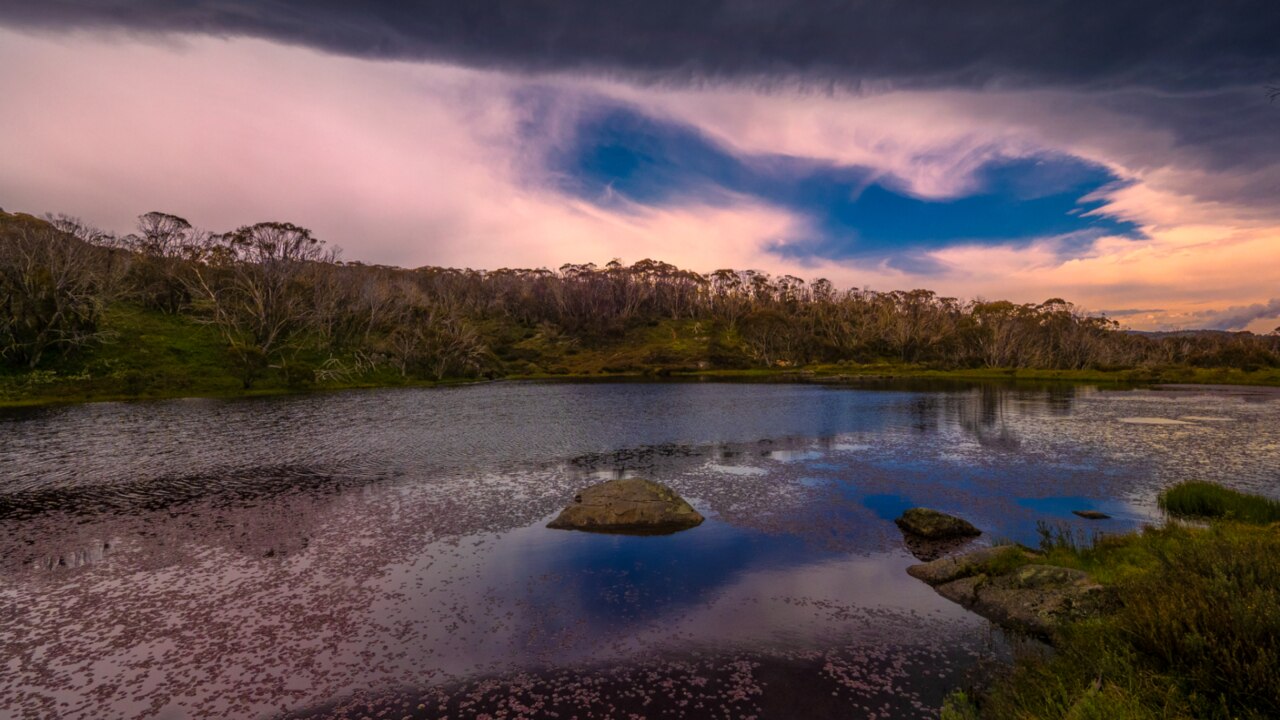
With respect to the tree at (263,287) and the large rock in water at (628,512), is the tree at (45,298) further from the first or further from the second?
the large rock in water at (628,512)

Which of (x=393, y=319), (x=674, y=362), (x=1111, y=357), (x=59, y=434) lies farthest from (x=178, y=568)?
(x=1111, y=357)

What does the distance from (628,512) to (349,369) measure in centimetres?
9765

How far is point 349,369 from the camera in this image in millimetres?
104812

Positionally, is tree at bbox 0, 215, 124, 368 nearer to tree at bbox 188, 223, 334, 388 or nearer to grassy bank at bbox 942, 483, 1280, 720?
tree at bbox 188, 223, 334, 388

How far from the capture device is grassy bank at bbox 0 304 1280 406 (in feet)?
249

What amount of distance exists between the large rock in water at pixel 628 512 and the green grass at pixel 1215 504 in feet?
66.2

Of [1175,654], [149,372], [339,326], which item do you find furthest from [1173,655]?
[339,326]

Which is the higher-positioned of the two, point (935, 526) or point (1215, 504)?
point (1215, 504)

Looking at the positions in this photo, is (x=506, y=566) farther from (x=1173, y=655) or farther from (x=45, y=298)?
(x=45, y=298)

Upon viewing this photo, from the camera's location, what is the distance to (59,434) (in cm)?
4522

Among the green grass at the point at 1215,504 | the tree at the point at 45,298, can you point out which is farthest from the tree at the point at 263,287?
the green grass at the point at 1215,504

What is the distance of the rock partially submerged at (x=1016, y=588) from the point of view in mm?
13812

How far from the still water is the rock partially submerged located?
86 cm

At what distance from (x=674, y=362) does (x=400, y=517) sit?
138407mm
